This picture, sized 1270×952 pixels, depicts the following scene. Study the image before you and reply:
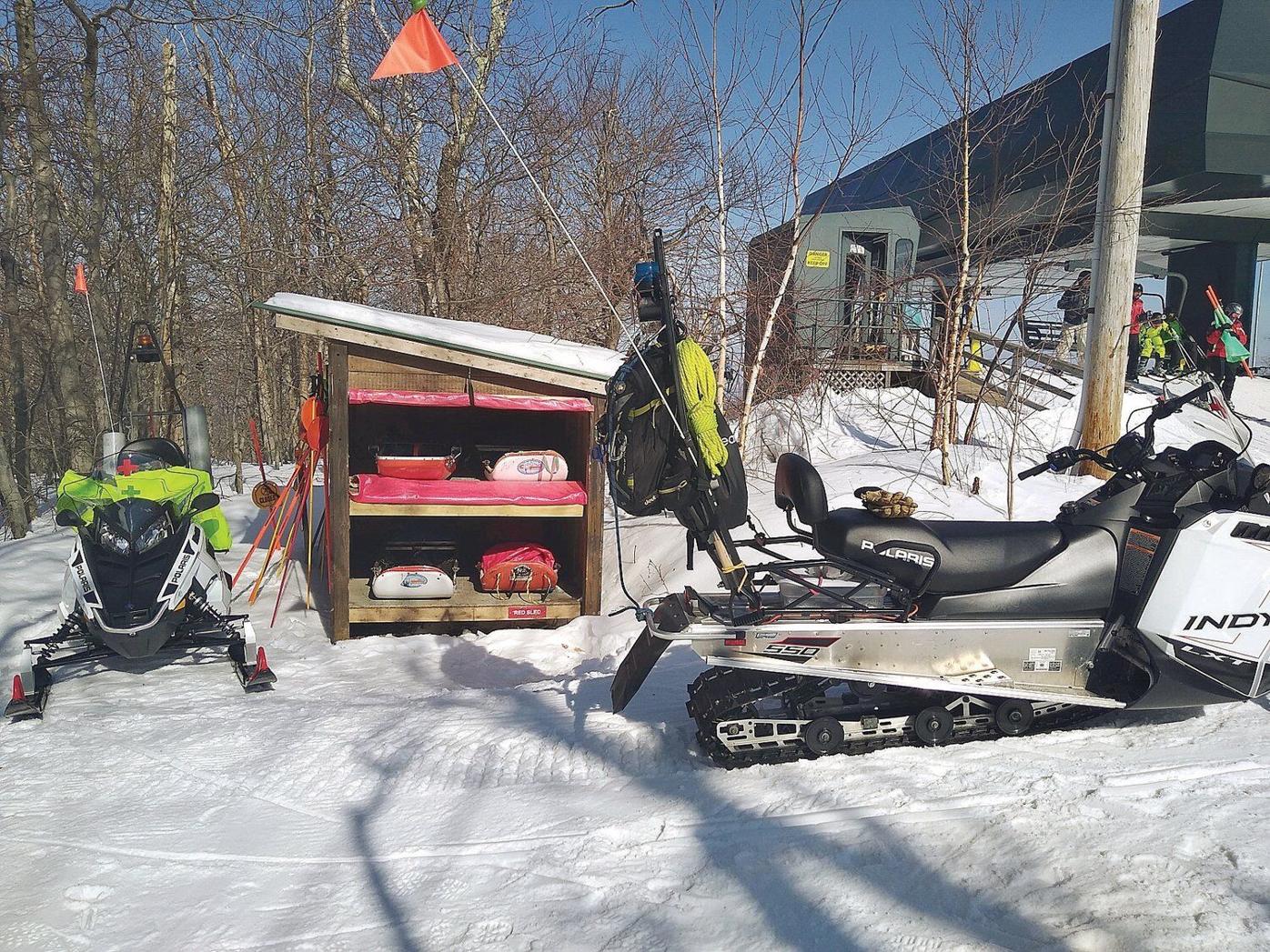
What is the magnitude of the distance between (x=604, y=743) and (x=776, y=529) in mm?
3430

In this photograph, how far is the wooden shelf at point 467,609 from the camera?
21.6ft

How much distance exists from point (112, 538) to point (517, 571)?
275 cm

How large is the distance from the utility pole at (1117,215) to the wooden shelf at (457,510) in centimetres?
408

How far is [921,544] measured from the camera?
11.7ft

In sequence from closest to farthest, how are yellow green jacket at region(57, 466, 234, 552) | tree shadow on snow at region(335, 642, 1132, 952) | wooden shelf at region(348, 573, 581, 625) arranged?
tree shadow on snow at region(335, 642, 1132, 952)
yellow green jacket at region(57, 466, 234, 552)
wooden shelf at region(348, 573, 581, 625)

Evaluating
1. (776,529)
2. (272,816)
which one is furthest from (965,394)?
(272,816)

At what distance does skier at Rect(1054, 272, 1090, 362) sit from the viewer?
7.89 meters

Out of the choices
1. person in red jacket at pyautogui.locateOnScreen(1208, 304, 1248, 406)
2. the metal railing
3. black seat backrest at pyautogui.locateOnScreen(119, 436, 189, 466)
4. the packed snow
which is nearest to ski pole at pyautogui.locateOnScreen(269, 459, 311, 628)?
black seat backrest at pyautogui.locateOnScreen(119, 436, 189, 466)

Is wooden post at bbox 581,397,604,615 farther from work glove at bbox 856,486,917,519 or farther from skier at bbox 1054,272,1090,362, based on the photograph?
skier at bbox 1054,272,1090,362

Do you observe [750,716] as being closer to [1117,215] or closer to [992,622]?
[992,622]

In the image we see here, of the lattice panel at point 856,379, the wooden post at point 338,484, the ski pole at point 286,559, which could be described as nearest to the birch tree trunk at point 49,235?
the ski pole at point 286,559

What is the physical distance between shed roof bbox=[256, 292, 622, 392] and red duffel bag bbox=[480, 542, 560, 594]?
137cm

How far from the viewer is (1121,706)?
12.0ft

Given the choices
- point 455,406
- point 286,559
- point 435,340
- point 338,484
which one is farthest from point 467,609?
point 435,340
